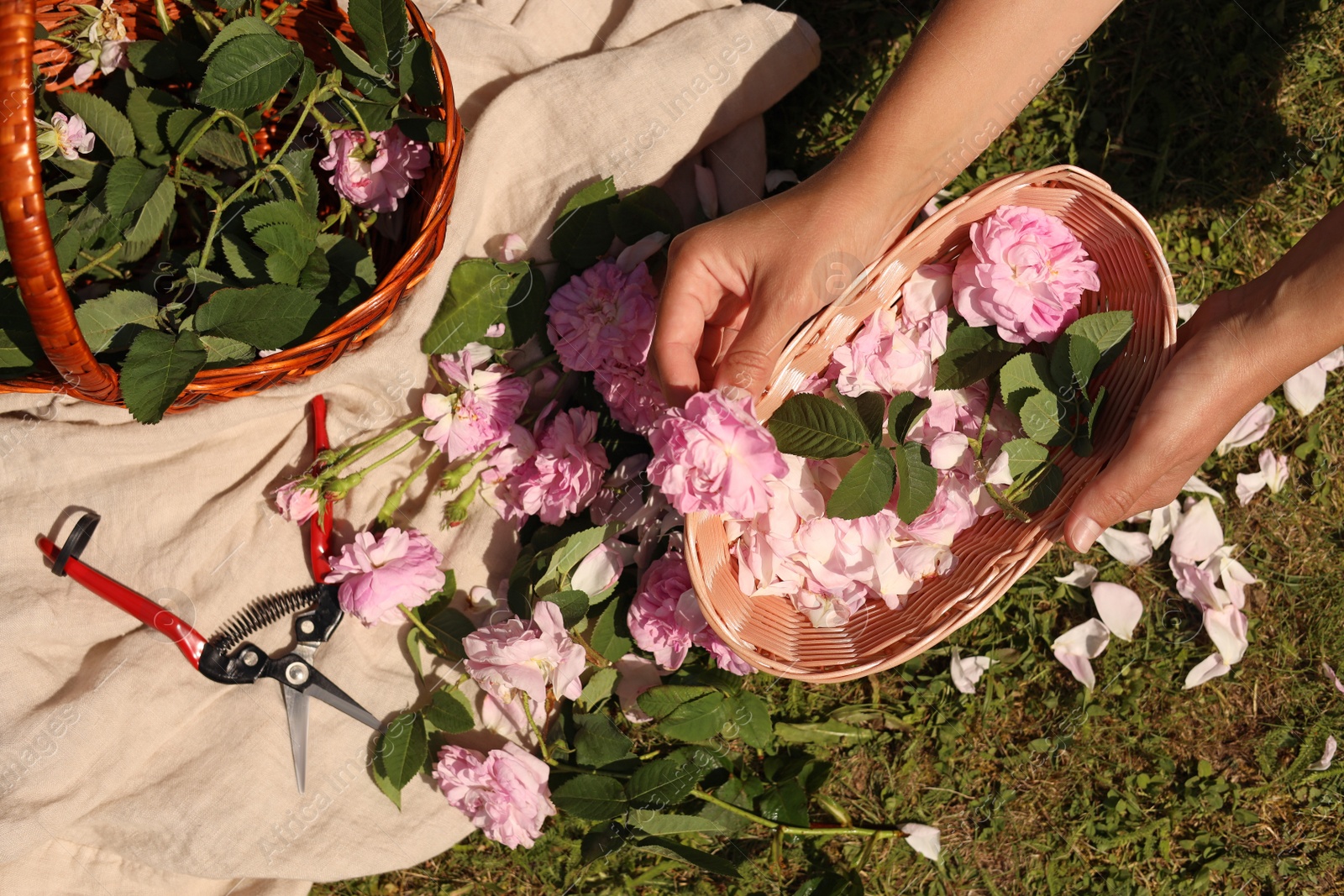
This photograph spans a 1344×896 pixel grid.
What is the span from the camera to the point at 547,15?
1.73m

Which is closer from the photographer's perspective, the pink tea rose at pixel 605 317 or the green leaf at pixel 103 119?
the green leaf at pixel 103 119

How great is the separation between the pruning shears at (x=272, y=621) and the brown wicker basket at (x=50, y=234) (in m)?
0.27

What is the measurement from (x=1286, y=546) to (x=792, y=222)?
135cm

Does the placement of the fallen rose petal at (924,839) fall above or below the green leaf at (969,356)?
below

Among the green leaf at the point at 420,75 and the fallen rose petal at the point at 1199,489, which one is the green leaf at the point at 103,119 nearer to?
the green leaf at the point at 420,75

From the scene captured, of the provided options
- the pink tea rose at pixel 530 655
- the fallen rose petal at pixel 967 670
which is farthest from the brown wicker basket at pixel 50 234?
the fallen rose petal at pixel 967 670

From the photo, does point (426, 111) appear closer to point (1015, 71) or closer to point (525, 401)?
point (525, 401)

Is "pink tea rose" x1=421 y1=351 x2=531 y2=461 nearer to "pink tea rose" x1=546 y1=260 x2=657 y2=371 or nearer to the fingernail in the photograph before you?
"pink tea rose" x1=546 y1=260 x2=657 y2=371

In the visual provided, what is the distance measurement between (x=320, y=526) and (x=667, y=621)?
0.60 metres

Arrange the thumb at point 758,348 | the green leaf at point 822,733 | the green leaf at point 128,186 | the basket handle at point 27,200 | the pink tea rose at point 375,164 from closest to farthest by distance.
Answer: the basket handle at point 27,200
the thumb at point 758,348
the green leaf at point 128,186
the pink tea rose at point 375,164
the green leaf at point 822,733

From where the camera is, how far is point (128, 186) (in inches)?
51.5

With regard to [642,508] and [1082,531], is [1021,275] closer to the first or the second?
[1082,531]

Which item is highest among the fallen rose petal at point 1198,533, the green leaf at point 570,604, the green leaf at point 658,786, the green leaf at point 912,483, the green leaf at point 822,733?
the green leaf at point 912,483

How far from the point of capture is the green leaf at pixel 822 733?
1789 mm
